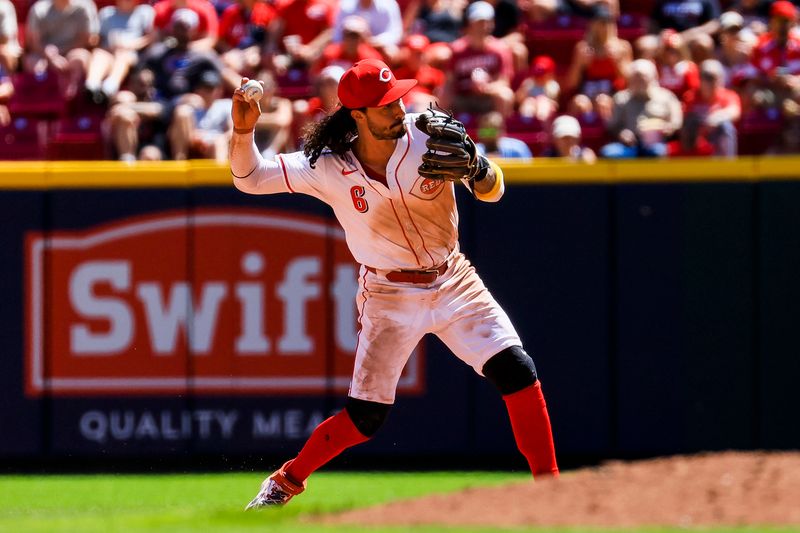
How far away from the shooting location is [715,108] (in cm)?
1074

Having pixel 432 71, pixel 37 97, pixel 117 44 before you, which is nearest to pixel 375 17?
pixel 432 71

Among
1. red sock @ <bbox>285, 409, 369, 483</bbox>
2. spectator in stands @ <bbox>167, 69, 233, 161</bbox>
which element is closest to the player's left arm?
red sock @ <bbox>285, 409, 369, 483</bbox>

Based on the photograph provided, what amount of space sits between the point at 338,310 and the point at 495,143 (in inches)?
64.3

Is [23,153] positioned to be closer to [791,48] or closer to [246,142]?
[246,142]

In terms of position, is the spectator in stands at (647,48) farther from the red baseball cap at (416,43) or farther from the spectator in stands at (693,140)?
the red baseball cap at (416,43)

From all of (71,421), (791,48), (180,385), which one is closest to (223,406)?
(180,385)

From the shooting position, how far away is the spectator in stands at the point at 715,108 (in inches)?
400

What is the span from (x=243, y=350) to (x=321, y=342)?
52 cm

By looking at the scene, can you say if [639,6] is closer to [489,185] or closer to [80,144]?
[80,144]

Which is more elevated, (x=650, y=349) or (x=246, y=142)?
(x=246, y=142)

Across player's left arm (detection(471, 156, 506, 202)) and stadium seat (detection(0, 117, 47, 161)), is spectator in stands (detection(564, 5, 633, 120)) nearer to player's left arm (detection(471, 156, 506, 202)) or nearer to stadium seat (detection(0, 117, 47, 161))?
stadium seat (detection(0, 117, 47, 161))

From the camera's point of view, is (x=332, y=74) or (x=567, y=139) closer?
(x=567, y=139)

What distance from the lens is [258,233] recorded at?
9.64 meters

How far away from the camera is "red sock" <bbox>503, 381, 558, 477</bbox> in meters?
6.52
